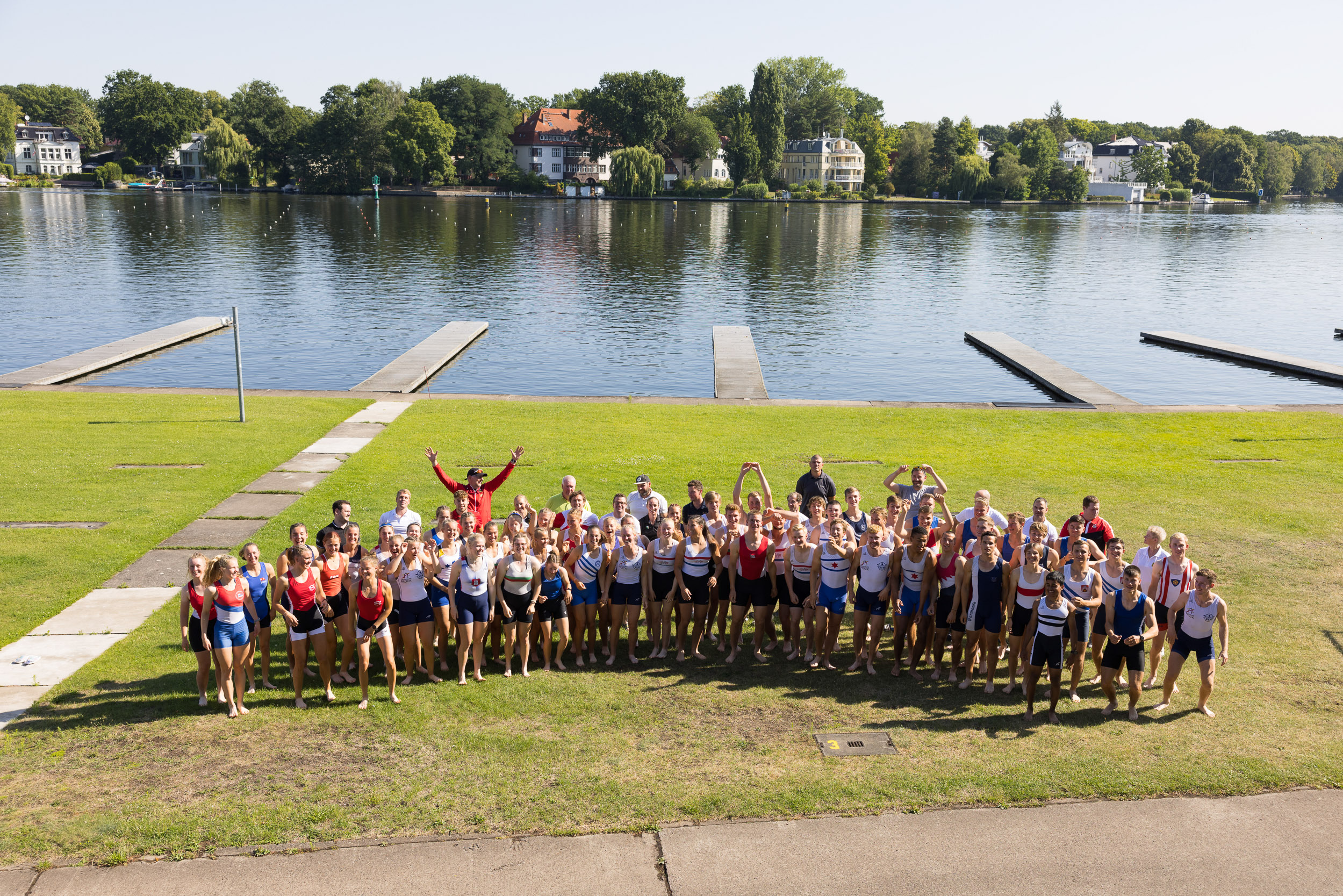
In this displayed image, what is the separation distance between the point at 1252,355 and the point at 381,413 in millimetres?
33242

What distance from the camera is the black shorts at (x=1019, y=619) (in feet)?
33.8

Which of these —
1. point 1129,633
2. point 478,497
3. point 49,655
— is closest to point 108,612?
point 49,655

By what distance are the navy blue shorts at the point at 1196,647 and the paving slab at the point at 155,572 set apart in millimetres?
12105

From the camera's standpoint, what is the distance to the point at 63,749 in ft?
29.6

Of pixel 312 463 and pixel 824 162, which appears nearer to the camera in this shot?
pixel 312 463

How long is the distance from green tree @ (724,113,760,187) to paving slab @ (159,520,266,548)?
13443cm

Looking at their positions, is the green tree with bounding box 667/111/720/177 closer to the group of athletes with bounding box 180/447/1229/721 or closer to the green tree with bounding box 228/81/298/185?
the green tree with bounding box 228/81/298/185

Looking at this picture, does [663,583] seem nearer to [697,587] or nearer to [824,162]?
[697,587]

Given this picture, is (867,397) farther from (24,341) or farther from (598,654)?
(24,341)

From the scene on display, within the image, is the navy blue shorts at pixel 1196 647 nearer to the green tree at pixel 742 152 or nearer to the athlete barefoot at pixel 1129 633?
the athlete barefoot at pixel 1129 633

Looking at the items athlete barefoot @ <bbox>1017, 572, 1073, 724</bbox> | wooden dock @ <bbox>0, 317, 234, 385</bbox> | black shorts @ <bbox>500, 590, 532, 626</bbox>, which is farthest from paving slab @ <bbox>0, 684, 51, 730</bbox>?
wooden dock @ <bbox>0, 317, 234, 385</bbox>

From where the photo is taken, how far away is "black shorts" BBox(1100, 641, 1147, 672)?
985 centimetres

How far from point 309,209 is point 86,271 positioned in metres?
54.1

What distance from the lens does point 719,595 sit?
11.4m
